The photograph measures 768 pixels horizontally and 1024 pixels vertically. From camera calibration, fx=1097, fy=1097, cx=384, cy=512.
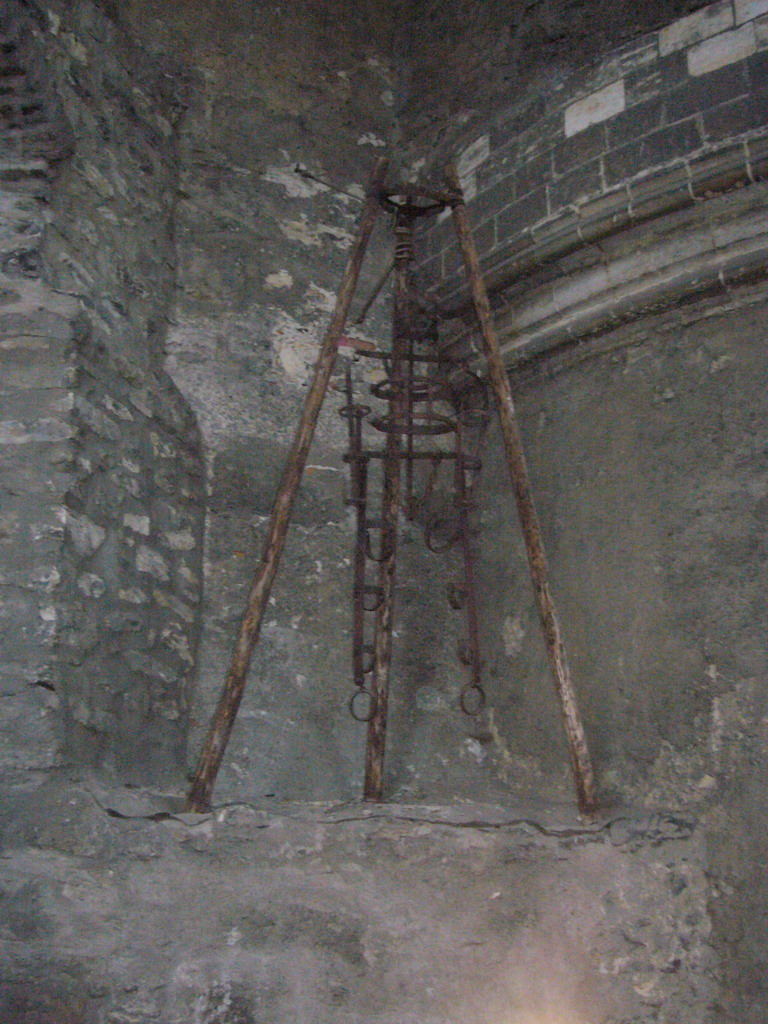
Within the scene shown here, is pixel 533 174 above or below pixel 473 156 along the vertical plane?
below

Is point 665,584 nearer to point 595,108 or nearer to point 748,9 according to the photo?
point 595,108

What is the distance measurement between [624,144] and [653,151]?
114 millimetres

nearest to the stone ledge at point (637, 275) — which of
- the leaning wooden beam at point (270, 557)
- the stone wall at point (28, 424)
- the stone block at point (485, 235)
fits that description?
the stone block at point (485, 235)

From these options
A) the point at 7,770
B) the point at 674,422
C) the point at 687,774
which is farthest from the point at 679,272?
the point at 7,770

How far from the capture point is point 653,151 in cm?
307

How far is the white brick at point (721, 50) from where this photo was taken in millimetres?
2951

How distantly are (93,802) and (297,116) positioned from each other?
2600mm

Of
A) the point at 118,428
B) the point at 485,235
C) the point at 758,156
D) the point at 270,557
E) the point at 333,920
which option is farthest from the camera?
the point at 485,235

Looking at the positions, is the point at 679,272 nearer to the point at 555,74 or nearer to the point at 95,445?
the point at 555,74

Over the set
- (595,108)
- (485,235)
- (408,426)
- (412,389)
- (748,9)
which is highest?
(748,9)

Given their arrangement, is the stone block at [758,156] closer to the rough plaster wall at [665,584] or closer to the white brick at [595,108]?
the rough plaster wall at [665,584]

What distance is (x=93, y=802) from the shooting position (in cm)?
232

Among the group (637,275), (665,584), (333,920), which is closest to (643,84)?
(637,275)

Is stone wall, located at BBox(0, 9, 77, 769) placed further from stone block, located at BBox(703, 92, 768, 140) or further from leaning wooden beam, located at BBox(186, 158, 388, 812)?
stone block, located at BBox(703, 92, 768, 140)
